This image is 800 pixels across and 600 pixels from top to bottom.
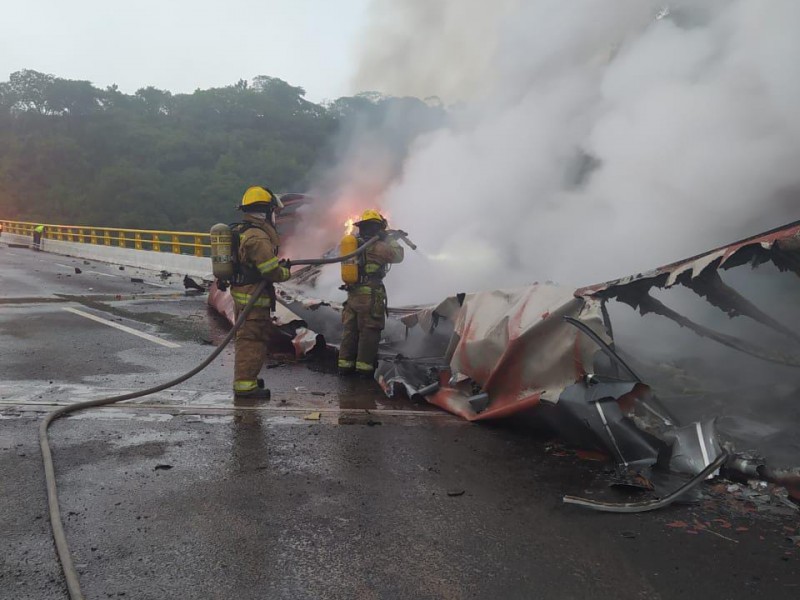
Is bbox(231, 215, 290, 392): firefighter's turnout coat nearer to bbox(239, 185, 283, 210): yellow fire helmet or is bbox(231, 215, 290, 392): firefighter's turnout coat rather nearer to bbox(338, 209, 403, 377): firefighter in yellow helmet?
bbox(239, 185, 283, 210): yellow fire helmet

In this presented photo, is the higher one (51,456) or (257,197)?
(257,197)

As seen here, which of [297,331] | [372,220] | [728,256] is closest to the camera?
[728,256]

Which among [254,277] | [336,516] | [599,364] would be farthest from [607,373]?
[254,277]

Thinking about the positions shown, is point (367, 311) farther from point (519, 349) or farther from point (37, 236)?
point (37, 236)

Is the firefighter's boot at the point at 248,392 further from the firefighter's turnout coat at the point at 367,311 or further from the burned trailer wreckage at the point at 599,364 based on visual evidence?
the burned trailer wreckage at the point at 599,364

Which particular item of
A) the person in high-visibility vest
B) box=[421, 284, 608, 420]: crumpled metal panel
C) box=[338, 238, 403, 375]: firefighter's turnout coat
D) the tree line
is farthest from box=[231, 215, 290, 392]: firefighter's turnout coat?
the tree line

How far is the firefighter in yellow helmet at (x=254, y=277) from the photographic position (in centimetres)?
496

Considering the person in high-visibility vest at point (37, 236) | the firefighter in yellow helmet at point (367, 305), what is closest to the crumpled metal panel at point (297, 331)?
the firefighter in yellow helmet at point (367, 305)

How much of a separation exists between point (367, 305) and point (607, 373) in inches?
95.7

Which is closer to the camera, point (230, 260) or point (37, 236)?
point (230, 260)

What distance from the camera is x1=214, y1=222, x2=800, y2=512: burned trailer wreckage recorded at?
10.5 feet

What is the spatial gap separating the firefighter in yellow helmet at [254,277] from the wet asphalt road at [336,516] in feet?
0.91

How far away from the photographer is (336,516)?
2838mm

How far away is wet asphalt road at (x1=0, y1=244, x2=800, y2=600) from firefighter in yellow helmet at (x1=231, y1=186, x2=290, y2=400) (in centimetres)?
28
